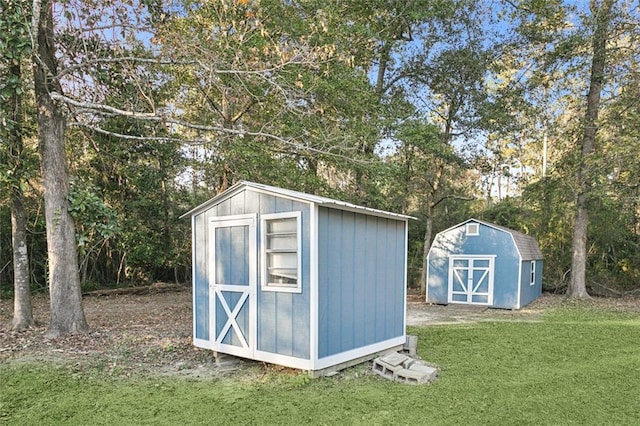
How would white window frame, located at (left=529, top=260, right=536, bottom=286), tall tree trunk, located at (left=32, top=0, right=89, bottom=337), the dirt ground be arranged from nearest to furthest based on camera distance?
the dirt ground → tall tree trunk, located at (left=32, top=0, right=89, bottom=337) → white window frame, located at (left=529, top=260, right=536, bottom=286)

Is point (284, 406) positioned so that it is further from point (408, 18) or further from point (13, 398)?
point (408, 18)

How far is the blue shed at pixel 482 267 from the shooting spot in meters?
10.8

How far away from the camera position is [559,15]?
11930mm

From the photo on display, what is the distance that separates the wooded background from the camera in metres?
6.23

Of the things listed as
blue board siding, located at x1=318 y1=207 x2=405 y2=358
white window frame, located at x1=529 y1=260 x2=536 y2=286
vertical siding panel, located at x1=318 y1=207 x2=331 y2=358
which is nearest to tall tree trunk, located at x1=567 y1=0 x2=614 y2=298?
white window frame, located at x1=529 y1=260 x2=536 y2=286

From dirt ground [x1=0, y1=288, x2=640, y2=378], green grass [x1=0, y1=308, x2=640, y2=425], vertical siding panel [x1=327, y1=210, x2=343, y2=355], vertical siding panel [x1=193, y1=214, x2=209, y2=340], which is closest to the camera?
green grass [x1=0, y1=308, x2=640, y2=425]

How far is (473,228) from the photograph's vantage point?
1143cm

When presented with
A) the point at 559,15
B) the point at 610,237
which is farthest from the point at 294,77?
the point at 610,237

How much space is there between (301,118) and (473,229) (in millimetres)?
6228

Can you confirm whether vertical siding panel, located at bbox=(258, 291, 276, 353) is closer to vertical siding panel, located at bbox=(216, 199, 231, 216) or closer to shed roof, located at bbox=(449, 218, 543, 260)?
vertical siding panel, located at bbox=(216, 199, 231, 216)

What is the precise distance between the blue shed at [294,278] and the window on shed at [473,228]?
644cm

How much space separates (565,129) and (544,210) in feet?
9.40

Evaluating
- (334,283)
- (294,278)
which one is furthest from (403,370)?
(294,278)

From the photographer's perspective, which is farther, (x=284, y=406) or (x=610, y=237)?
(x=610, y=237)
